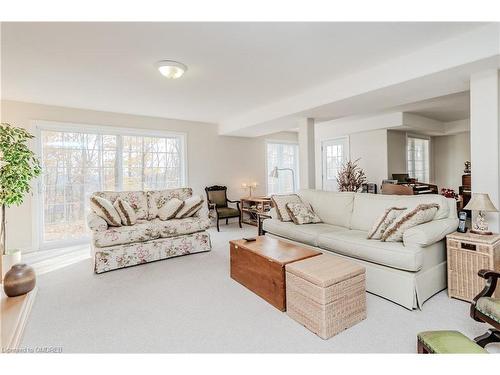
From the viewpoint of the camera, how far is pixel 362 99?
352cm

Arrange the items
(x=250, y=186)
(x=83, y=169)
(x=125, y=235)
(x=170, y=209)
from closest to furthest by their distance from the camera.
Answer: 1. (x=125, y=235)
2. (x=170, y=209)
3. (x=83, y=169)
4. (x=250, y=186)

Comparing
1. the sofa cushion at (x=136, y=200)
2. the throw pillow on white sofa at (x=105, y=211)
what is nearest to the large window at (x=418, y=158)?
the sofa cushion at (x=136, y=200)

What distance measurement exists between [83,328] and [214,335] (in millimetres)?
1037

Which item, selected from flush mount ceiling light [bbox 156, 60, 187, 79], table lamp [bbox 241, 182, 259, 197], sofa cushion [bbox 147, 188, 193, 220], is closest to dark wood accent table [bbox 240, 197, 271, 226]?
table lamp [bbox 241, 182, 259, 197]

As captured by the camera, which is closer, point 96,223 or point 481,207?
point 481,207

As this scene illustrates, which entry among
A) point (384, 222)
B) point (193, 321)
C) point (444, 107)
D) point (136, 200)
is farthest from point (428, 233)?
point (444, 107)

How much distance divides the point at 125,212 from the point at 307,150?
312 cm

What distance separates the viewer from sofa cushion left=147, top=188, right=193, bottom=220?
4293mm

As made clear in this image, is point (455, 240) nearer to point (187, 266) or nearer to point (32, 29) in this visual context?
point (187, 266)

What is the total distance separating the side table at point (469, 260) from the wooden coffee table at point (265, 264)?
120 cm

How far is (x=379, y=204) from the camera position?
3.15m

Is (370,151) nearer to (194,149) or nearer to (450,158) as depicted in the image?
(450,158)

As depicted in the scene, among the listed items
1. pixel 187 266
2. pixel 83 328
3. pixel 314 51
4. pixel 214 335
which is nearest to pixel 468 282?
pixel 214 335

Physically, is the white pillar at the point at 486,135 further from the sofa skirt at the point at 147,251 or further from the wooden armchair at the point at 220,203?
the wooden armchair at the point at 220,203
